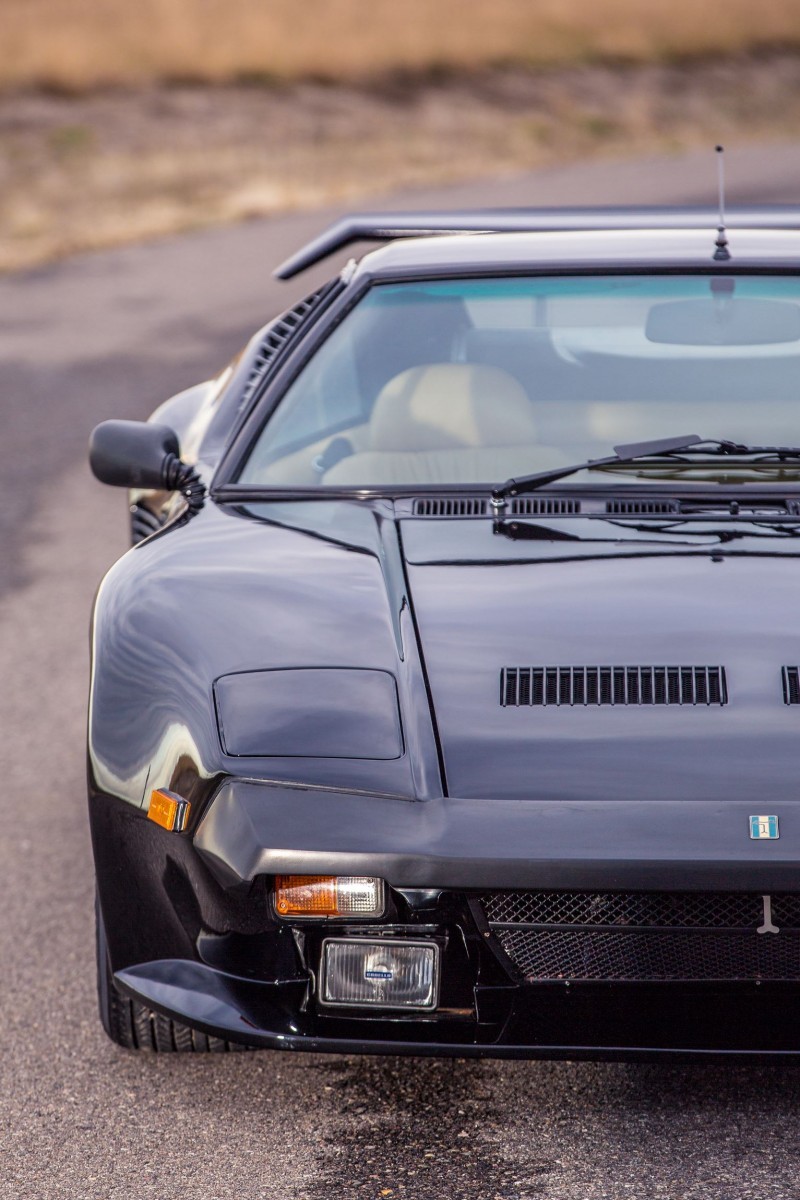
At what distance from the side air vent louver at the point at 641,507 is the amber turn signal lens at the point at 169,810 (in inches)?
45.2

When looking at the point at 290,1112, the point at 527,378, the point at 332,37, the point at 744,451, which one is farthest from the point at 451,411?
the point at 332,37

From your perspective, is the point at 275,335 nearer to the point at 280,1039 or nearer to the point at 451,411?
the point at 451,411

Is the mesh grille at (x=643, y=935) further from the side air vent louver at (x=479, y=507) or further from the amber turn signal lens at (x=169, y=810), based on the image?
the side air vent louver at (x=479, y=507)

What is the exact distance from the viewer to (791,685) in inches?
114

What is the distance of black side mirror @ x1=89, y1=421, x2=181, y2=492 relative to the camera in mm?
3896

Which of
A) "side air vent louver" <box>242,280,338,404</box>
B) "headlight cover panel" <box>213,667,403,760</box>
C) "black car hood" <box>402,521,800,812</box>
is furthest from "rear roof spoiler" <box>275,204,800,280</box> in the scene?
"headlight cover panel" <box>213,667,403,760</box>

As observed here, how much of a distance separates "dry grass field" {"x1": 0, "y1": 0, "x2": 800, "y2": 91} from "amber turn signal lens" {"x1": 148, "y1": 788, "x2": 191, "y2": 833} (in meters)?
24.0

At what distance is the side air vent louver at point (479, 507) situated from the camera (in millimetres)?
3521

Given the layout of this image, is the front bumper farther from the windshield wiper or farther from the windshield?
the windshield

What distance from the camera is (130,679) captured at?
3.12 meters

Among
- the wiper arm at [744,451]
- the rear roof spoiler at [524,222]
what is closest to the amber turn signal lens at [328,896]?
the wiper arm at [744,451]

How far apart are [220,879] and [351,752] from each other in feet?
0.96

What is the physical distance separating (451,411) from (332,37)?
2782 centimetres

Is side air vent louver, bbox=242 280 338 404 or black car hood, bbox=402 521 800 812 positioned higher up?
side air vent louver, bbox=242 280 338 404
